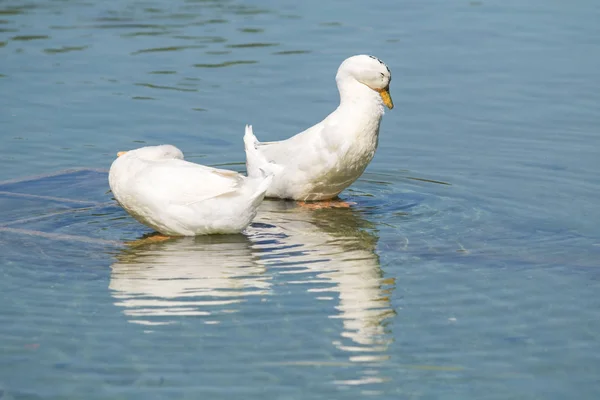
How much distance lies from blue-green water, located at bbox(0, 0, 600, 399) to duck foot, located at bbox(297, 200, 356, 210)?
0.63 ft

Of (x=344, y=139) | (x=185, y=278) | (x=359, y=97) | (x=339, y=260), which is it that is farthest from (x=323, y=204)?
(x=185, y=278)

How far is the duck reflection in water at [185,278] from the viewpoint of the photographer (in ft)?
23.0

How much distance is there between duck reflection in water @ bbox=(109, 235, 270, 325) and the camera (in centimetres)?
702

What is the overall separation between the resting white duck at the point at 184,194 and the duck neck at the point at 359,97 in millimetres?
1542

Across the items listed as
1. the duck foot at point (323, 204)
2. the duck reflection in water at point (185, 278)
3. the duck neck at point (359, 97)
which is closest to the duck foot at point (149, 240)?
the duck reflection in water at point (185, 278)

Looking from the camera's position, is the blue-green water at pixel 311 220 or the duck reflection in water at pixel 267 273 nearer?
the blue-green water at pixel 311 220

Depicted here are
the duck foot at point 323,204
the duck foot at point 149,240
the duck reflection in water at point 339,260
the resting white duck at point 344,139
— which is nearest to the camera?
the duck reflection in water at point 339,260

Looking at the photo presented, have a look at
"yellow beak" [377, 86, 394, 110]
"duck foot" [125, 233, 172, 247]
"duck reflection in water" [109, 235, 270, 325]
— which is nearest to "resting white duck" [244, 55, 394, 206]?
"yellow beak" [377, 86, 394, 110]

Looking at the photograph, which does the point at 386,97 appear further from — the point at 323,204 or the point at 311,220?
the point at 311,220

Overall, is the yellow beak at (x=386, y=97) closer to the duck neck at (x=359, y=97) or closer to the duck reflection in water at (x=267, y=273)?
the duck neck at (x=359, y=97)

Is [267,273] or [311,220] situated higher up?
[267,273]

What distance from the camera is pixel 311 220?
9445mm

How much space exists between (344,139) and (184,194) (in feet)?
5.91

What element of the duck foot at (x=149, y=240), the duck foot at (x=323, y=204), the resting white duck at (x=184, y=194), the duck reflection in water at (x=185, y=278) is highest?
the resting white duck at (x=184, y=194)
